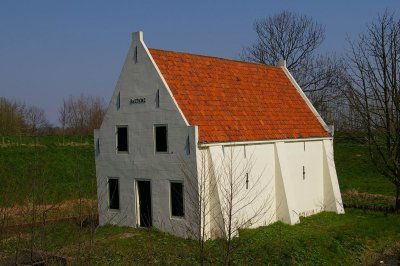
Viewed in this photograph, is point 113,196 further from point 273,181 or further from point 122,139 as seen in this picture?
point 273,181

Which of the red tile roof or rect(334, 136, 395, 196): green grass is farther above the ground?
the red tile roof

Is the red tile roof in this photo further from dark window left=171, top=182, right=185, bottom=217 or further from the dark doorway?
the dark doorway

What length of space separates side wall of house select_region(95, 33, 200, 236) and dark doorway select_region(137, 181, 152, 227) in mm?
164

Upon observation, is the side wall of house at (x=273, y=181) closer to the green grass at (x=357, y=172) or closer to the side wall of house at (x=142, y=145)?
the side wall of house at (x=142, y=145)

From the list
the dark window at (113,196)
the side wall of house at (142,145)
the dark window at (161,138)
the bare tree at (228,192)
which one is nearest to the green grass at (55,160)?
the dark window at (113,196)

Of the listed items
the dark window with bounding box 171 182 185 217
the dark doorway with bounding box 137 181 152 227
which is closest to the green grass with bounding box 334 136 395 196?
the dark window with bounding box 171 182 185 217

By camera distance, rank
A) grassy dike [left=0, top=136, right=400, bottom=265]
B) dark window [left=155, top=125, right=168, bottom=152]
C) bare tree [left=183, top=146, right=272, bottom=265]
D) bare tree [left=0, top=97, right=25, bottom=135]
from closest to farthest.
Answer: grassy dike [left=0, top=136, right=400, bottom=265] < bare tree [left=183, top=146, right=272, bottom=265] < dark window [left=155, top=125, right=168, bottom=152] < bare tree [left=0, top=97, right=25, bottom=135]

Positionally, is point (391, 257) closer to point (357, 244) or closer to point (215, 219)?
point (357, 244)

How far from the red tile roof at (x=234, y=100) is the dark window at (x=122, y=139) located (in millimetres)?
2821

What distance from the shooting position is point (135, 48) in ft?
57.4

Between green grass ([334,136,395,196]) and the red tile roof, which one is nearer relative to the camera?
the red tile roof

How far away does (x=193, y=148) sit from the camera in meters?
15.8

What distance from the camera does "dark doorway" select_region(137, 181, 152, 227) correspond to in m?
17.3

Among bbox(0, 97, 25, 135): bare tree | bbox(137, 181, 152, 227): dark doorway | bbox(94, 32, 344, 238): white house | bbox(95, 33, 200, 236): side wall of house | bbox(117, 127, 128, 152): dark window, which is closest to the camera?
Answer: bbox(94, 32, 344, 238): white house
